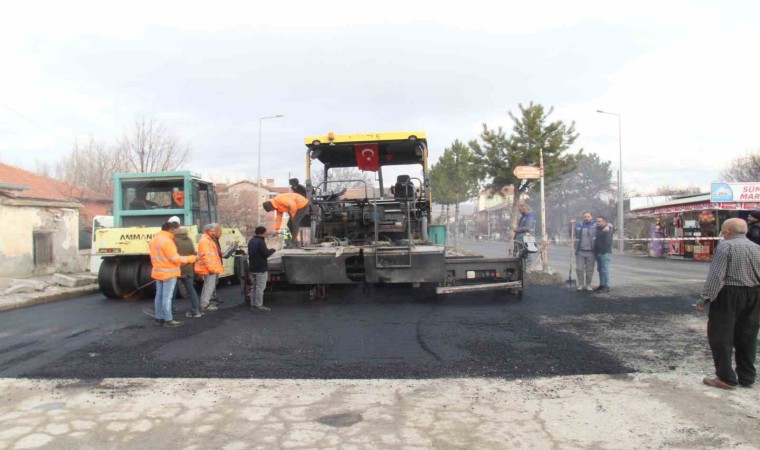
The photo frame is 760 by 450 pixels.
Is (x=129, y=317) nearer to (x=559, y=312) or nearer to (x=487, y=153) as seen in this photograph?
(x=559, y=312)

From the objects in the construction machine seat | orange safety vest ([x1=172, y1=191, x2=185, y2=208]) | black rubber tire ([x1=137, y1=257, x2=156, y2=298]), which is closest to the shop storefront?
the construction machine seat

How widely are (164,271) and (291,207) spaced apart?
213 cm

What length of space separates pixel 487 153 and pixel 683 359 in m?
12.0

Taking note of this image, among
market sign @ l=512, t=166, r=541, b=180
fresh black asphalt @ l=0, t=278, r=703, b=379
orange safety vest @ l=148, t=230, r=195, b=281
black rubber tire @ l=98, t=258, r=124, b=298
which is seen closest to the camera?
fresh black asphalt @ l=0, t=278, r=703, b=379

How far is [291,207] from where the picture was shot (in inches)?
329

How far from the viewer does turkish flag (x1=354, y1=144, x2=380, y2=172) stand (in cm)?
921

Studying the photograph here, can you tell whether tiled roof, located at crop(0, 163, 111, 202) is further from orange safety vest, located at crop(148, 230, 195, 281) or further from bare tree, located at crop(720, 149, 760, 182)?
bare tree, located at crop(720, 149, 760, 182)

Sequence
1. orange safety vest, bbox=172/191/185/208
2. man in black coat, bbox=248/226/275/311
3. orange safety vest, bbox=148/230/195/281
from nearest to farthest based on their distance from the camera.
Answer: orange safety vest, bbox=148/230/195/281 < man in black coat, bbox=248/226/275/311 < orange safety vest, bbox=172/191/185/208

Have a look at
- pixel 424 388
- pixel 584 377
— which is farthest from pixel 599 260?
pixel 424 388

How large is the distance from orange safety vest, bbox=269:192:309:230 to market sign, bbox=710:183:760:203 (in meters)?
17.8

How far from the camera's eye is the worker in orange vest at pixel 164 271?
728 cm

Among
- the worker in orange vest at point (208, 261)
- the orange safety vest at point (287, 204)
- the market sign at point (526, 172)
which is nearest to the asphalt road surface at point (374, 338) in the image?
the worker in orange vest at point (208, 261)

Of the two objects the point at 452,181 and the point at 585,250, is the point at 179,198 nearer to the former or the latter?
the point at 585,250

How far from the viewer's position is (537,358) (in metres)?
5.35
